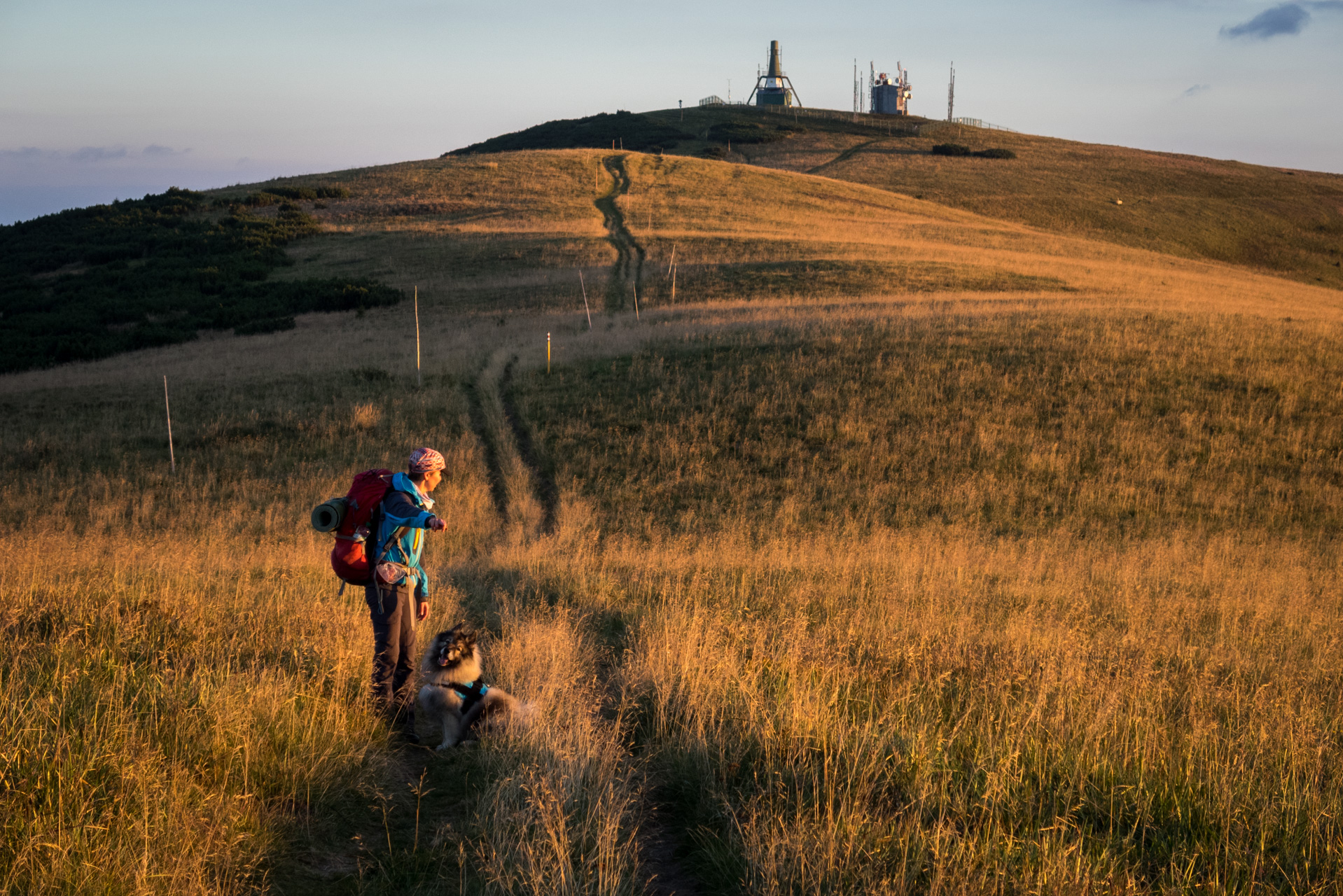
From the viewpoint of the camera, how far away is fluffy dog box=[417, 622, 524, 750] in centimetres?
514

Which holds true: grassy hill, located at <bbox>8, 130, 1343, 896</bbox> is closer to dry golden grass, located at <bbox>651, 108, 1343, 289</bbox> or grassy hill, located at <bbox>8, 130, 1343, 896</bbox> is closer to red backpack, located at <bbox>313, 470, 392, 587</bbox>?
red backpack, located at <bbox>313, 470, 392, 587</bbox>

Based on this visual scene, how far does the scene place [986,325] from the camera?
81.0 ft

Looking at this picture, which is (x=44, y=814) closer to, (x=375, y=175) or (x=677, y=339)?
(x=677, y=339)

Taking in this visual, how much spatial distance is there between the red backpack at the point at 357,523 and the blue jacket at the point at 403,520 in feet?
0.17

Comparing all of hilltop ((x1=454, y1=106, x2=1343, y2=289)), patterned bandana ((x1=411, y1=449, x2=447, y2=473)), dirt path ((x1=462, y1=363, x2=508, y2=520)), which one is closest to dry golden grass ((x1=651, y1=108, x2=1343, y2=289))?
hilltop ((x1=454, y1=106, x2=1343, y2=289))

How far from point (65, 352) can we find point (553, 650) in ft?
119

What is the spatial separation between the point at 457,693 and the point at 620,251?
4180cm

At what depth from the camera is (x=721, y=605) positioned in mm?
8078

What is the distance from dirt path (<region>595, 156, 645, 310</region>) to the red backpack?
99.8 ft

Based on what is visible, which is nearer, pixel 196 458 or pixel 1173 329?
pixel 196 458

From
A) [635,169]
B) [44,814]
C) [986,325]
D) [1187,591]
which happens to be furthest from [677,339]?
[635,169]

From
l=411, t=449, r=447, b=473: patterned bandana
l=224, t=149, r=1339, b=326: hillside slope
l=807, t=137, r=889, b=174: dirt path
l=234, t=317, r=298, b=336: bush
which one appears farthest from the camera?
l=807, t=137, r=889, b=174: dirt path

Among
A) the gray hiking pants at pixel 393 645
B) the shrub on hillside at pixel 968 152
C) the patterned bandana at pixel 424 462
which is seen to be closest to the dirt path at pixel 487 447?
the gray hiking pants at pixel 393 645

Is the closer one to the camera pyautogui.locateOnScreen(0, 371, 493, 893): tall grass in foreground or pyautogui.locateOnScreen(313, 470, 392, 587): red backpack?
pyautogui.locateOnScreen(0, 371, 493, 893): tall grass in foreground
